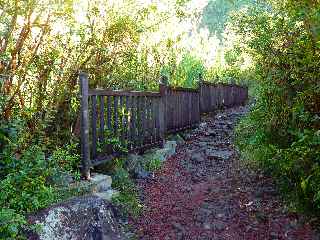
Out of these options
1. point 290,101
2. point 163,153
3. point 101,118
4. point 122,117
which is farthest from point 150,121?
point 290,101

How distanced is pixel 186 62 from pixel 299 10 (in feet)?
41.1

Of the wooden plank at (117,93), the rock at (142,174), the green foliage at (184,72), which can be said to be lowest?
the rock at (142,174)

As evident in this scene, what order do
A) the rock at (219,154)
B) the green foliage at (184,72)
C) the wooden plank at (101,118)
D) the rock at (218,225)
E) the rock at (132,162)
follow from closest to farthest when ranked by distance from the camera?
the rock at (218,225)
the wooden plank at (101,118)
the rock at (132,162)
the rock at (219,154)
the green foliage at (184,72)

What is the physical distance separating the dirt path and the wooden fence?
795 millimetres

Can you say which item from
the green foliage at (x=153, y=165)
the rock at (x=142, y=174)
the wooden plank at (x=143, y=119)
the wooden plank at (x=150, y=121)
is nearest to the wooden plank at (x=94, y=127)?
the rock at (x=142, y=174)

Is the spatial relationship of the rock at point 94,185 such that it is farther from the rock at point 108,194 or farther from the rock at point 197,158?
the rock at point 197,158

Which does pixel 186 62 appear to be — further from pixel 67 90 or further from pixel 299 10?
pixel 299 10

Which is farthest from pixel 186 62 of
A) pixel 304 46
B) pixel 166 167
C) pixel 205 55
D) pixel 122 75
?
pixel 304 46

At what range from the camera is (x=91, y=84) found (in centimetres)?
788

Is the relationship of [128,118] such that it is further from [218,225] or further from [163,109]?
[218,225]

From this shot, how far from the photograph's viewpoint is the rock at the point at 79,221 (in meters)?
4.35

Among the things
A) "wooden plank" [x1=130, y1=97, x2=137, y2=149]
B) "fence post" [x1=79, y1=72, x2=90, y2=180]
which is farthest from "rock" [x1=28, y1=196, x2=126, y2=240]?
"wooden plank" [x1=130, y1=97, x2=137, y2=149]

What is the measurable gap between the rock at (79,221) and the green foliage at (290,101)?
2370 mm

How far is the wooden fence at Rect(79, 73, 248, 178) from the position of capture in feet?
20.4
